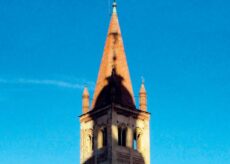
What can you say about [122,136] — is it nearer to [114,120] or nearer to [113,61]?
[114,120]

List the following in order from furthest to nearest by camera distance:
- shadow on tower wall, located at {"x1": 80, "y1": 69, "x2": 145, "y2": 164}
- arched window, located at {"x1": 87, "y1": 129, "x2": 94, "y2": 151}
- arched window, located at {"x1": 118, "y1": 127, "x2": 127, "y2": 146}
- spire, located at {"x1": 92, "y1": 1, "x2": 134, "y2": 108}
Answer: spire, located at {"x1": 92, "y1": 1, "x2": 134, "y2": 108}, arched window, located at {"x1": 87, "y1": 129, "x2": 94, "y2": 151}, arched window, located at {"x1": 118, "y1": 127, "x2": 127, "y2": 146}, shadow on tower wall, located at {"x1": 80, "y1": 69, "x2": 145, "y2": 164}

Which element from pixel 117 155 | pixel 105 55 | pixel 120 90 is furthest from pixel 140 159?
pixel 105 55

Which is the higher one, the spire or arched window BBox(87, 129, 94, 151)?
the spire

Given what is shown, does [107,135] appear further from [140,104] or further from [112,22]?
[112,22]

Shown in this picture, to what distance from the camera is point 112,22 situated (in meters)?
80.0

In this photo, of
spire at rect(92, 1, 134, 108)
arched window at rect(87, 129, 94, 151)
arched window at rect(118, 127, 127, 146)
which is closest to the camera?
arched window at rect(118, 127, 127, 146)

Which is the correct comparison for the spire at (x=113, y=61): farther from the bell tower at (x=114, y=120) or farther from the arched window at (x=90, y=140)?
the arched window at (x=90, y=140)

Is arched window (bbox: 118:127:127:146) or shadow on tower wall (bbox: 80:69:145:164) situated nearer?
shadow on tower wall (bbox: 80:69:145:164)

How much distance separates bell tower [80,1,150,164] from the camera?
70875 mm

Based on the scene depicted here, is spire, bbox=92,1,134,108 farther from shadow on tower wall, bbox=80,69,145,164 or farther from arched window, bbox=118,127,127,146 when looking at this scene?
arched window, bbox=118,127,127,146

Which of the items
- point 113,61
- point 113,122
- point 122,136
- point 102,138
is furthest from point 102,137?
point 113,61

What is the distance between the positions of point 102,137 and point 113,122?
228cm

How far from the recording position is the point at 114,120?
2813 inches

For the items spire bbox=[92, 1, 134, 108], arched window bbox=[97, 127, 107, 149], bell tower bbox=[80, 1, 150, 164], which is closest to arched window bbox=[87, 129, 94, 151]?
bell tower bbox=[80, 1, 150, 164]
